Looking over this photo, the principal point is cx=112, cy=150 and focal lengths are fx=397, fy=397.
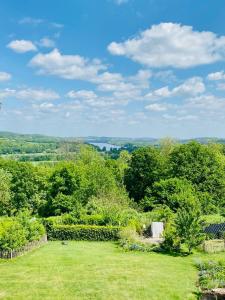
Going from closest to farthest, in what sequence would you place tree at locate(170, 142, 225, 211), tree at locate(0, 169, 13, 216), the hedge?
the hedge → tree at locate(170, 142, 225, 211) → tree at locate(0, 169, 13, 216)

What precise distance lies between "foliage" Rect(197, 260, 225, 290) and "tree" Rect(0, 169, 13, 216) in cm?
4180

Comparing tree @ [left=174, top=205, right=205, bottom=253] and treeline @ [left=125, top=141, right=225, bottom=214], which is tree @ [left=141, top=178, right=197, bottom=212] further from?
tree @ [left=174, top=205, right=205, bottom=253]

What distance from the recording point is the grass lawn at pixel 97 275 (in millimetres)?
22953

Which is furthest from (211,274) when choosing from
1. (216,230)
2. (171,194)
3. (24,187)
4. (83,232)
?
(24,187)

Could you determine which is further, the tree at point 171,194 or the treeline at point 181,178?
the treeline at point 181,178

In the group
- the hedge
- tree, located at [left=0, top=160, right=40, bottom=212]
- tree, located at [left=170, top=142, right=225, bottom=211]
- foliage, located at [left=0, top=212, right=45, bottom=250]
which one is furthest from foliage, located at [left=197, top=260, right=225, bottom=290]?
tree, located at [left=0, top=160, right=40, bottom=212]

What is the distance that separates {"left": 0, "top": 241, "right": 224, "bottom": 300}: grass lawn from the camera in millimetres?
22953

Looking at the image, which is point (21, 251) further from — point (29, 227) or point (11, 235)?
point (29, 227)

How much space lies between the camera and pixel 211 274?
26.0m

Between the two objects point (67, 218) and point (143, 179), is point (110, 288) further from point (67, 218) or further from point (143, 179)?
point (143, 179)

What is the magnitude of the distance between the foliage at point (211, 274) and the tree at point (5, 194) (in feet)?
137

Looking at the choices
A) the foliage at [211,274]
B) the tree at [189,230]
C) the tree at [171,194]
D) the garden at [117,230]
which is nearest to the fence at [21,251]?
the garden at [117,230]

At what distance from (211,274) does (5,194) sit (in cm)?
4500

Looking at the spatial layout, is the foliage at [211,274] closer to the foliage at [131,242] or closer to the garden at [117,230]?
the garden at [117,230]
